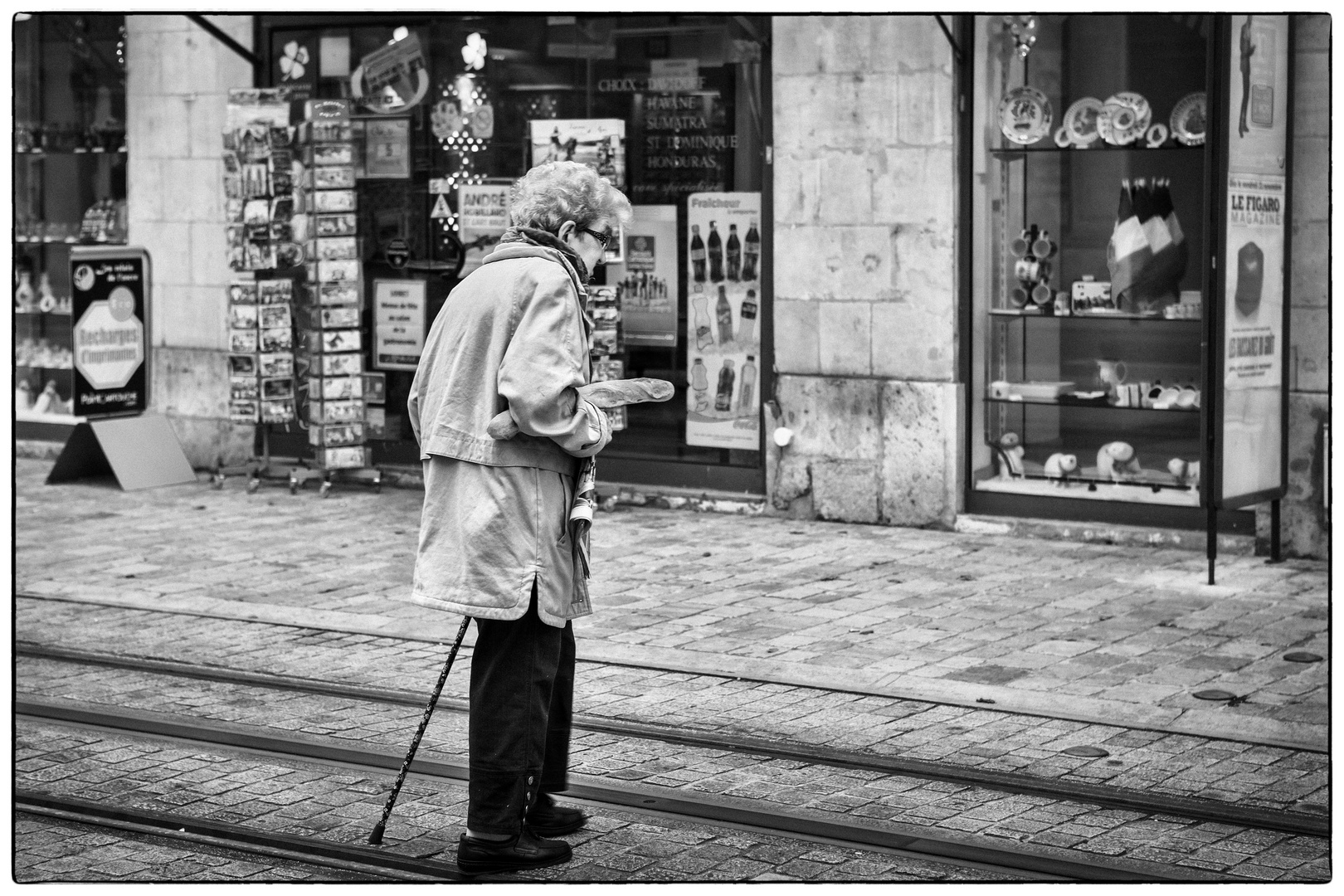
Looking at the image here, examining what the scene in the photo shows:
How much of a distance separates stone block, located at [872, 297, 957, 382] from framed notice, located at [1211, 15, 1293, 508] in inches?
79.8

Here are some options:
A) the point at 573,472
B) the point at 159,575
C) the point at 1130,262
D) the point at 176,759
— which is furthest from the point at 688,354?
the point at 573,472

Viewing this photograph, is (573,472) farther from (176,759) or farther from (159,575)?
(159,575)

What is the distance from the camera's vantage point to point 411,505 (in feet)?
38.1

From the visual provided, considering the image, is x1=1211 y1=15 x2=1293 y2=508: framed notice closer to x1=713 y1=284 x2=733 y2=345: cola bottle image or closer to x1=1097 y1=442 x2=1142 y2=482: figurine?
x1=1097 y1=442 x2=1142 y2=482: figurine

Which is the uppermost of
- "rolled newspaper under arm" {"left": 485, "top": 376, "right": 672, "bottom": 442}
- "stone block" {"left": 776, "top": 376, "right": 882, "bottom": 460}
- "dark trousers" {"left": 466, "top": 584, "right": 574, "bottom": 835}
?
"rolled newspaper under arm" {"left": 485, "top": 376, "right": 672, "bottom": 442}

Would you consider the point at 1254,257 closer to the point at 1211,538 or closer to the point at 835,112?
the point at 1211,538

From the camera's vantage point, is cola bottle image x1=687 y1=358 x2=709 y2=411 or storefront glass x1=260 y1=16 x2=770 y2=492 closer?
storefront glass x1=260 y1=16 x2=770 y2=492

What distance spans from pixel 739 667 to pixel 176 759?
→ 7.35ft

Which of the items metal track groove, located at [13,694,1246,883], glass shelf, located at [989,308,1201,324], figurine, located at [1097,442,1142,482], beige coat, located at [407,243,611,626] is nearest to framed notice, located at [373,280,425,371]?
glass shelf, located at [989,308,1201,324]

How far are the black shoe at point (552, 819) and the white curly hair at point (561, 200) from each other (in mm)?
1562

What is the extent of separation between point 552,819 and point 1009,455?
237 inches

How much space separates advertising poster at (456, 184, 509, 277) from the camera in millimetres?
12078

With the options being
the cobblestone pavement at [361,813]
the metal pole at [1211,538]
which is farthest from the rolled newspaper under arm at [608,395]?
the metal pole at [1211,538]

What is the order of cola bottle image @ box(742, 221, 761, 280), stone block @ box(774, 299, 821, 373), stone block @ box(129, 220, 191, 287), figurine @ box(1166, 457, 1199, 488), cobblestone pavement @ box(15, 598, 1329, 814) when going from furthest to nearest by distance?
stone block @ box(129, 220, 191, 287), cola bottle image @ box(742, 221, 761, 280), stone block @ box(774, 299, 821, 373), figurine @ box(1166, 457, 1199, 488), cobblestone pavement @ box(15, 598, 1329, 814)
